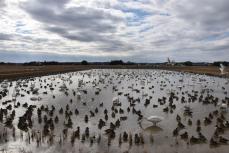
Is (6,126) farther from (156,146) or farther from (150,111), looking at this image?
(150,111)

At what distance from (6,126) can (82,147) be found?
5932 mm

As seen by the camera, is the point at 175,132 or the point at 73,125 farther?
the point at 73,125

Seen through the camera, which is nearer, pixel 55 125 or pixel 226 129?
pixel 226 129

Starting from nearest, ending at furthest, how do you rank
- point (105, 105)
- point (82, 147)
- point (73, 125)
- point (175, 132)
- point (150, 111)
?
point (82, 147) < point (175, 132) < point (73, 125) < point (150, 111) < point (105, 105)

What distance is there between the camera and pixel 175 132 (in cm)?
1591

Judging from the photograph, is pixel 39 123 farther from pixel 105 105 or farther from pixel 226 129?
pixel 226 129

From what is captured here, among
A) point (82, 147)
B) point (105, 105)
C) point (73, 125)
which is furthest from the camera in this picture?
point (105, 105)

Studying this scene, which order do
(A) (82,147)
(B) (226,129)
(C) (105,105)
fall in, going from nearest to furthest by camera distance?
(A) (82,147) < (B) (226,129) < (C) (105,105)

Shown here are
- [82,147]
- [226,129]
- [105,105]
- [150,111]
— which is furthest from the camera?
[105,105]

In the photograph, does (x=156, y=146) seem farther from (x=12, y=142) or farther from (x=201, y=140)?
(x=12, y=142)

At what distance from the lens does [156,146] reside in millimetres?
14523

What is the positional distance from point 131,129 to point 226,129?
17.1 ft

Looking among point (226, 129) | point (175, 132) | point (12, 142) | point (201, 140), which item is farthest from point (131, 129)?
point (12, 142)

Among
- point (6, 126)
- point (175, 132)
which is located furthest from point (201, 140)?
point (6, 126)
